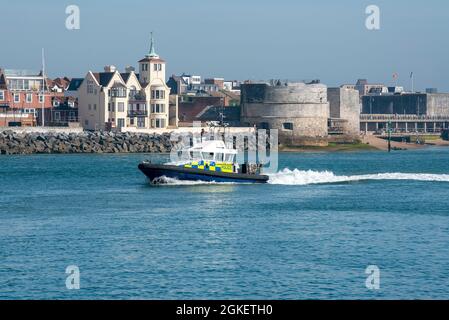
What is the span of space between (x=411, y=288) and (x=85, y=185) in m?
36.7

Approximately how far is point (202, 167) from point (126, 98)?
5426 centimetres

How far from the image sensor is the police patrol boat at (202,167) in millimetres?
57031

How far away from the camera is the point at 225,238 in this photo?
112ft

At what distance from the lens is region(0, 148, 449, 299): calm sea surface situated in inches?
970

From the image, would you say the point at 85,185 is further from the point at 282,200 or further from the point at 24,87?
the point at 24,87

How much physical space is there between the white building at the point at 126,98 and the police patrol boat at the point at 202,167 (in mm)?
51730

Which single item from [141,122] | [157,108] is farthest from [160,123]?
[141,122]

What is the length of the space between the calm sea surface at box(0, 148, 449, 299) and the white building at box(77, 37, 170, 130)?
47247mm

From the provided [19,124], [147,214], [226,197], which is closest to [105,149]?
[19,124]

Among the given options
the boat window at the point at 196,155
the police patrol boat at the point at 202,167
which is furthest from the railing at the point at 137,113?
the boat window at the point at 196,155

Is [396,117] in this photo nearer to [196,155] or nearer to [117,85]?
[117,85]

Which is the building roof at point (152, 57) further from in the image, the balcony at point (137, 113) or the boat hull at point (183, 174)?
the boat hull at point (183, 174)

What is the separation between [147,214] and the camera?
4209 cm

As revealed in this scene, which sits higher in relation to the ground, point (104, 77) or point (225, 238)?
point (104, 77)
